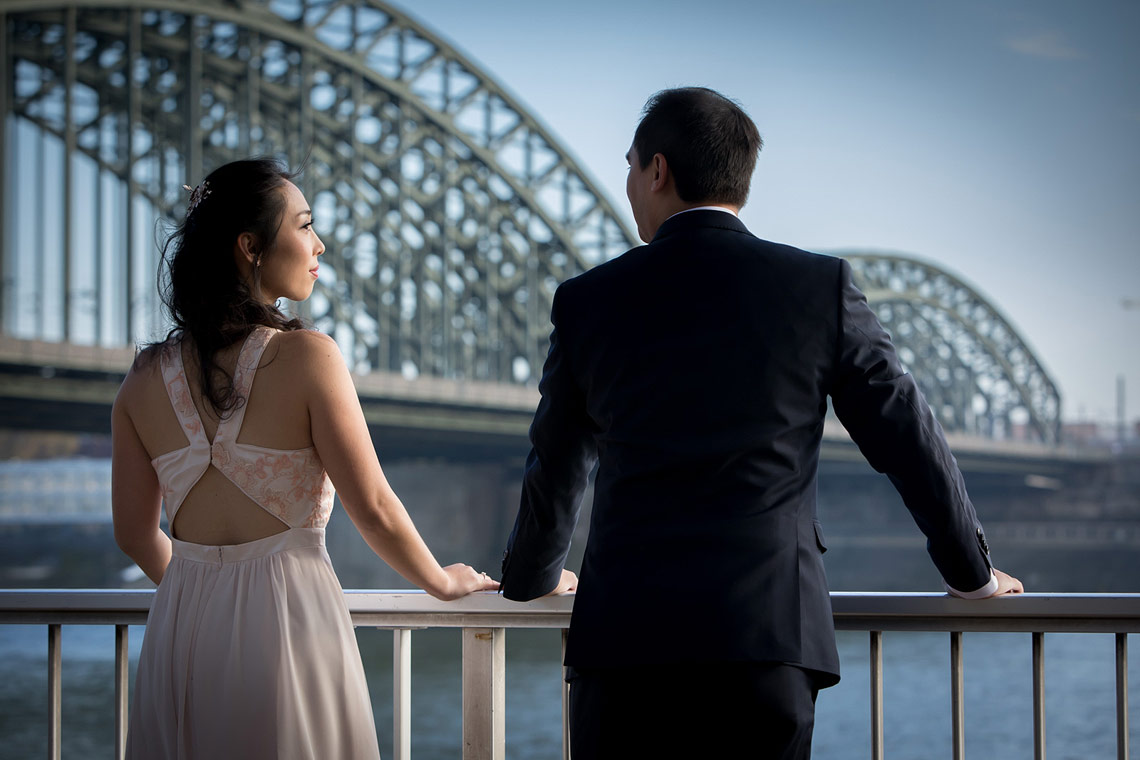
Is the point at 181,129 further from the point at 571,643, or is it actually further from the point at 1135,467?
the point at 1135,467

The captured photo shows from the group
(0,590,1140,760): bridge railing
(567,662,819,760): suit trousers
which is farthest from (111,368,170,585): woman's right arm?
(567,662,819,760): suit trousers

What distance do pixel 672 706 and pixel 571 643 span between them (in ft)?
0.54

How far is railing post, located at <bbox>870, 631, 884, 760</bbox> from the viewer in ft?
5.90

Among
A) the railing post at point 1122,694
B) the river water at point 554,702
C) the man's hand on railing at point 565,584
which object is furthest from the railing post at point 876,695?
the river water at point 554,702

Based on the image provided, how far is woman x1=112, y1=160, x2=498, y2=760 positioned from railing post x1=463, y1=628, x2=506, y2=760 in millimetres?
299

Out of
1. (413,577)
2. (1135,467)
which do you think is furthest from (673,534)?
(1135,467)

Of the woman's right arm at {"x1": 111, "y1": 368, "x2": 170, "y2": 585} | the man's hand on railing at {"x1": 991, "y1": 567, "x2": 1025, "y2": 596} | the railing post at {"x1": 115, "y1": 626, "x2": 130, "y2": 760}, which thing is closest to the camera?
the woman's right arm at {"x1": 111, "y1": 368, "x2": 170, "y2": 585}

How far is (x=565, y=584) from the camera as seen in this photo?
180 cm

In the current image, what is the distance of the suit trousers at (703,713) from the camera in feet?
4.61

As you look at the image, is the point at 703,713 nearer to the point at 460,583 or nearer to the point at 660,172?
the point at 460,583

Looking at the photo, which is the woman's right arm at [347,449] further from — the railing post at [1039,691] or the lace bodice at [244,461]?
the railing post at [1039,691]

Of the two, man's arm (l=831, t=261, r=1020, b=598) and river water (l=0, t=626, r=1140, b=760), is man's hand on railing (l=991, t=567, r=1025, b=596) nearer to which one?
man's arm (l=831, t=261, r=1020, b=598)

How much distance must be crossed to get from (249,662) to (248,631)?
44 millimetres

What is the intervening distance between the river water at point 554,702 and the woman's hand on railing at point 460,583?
12.8 metres
